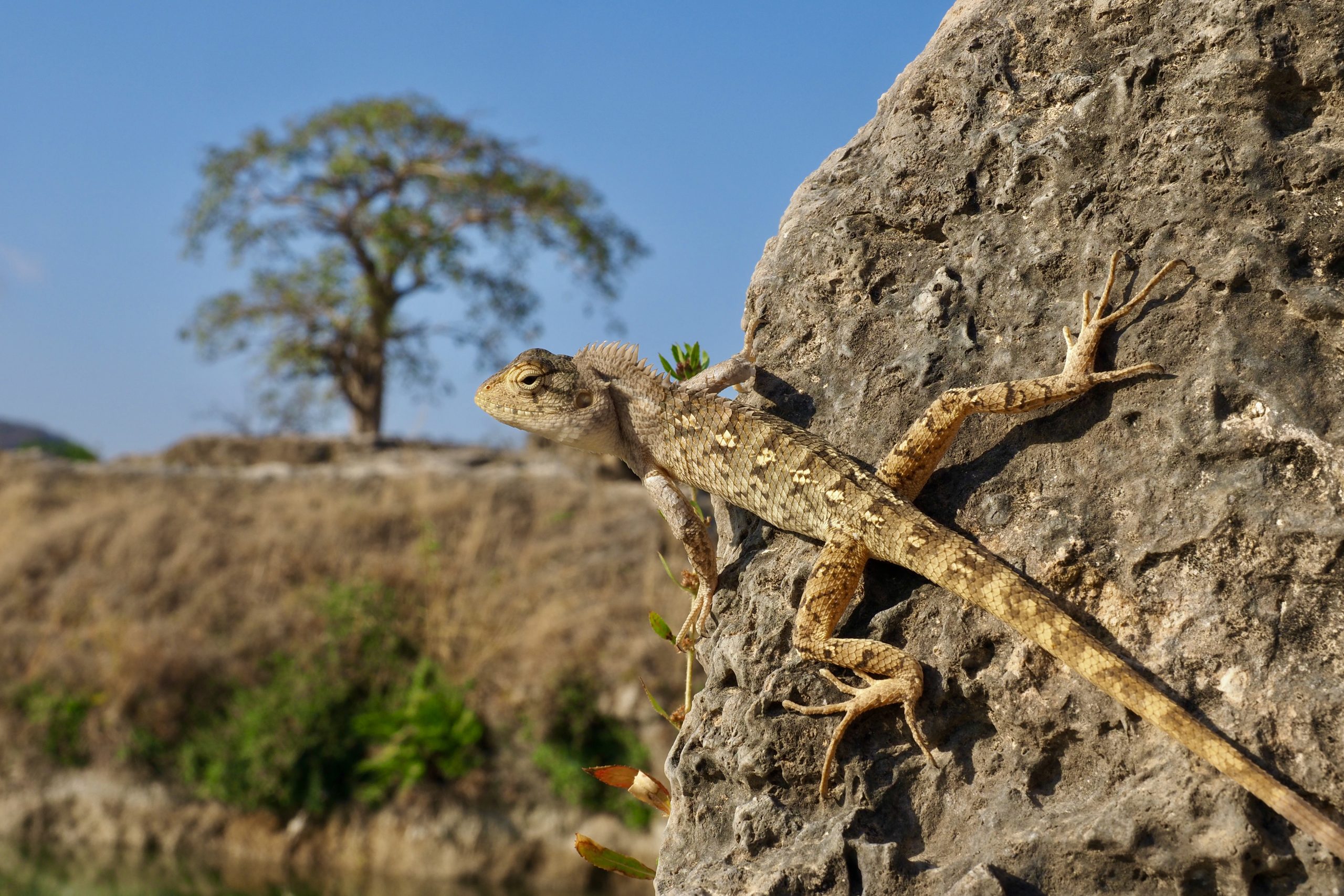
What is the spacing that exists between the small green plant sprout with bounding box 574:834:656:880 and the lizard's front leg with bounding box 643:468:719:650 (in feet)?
2.09

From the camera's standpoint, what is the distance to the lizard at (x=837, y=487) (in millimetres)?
2279

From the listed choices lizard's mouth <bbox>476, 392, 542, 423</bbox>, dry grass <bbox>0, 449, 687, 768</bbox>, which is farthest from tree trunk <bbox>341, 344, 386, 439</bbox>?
lizard's mouth <bbox>476, 392, 542, 423</bbox>

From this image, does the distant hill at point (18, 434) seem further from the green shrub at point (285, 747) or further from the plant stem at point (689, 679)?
the plant stem at point (689, 679)

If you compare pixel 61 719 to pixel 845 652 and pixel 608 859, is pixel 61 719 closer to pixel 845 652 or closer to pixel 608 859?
pixel 608 859

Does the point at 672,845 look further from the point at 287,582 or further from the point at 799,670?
the point at 287,582

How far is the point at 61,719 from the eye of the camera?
12.5 m

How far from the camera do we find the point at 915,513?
2.68 metres

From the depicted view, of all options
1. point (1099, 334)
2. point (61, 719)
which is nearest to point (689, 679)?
point (1099, 334)

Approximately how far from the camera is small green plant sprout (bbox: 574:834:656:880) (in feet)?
9.32

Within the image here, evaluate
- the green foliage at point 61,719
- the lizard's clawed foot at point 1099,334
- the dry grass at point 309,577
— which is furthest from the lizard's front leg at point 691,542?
the green foliage at point 61,719

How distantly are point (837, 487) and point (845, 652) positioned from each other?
0.47 meters

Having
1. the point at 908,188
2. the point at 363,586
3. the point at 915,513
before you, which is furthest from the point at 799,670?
the point at 363,586

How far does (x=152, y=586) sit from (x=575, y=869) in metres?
7.66

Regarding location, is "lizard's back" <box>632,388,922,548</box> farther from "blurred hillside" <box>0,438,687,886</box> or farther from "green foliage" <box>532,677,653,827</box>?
"blurred hillside" <box>0,438,687,886</box>
